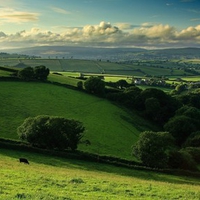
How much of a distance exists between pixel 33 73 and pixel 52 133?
6336cm

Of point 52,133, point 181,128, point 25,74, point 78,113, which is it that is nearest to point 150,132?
point 52,133

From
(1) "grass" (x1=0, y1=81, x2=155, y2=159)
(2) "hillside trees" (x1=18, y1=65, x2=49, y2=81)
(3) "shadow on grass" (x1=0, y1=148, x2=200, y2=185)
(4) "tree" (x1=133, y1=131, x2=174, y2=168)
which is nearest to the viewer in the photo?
(3) "shadow on grass" (x1=0, y1=148, x2=200, y2=185)

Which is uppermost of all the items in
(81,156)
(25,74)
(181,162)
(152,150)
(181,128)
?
(25,74)

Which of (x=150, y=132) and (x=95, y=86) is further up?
(x=95, y=86)

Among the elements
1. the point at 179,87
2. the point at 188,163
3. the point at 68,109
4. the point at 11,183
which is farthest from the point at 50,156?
the point at 179,87

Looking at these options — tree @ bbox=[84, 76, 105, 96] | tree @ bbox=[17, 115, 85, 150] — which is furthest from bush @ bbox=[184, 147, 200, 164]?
tree @ bbox=[84, 76, 105, 96]

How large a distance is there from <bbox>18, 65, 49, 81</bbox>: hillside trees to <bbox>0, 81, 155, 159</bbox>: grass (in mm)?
5357

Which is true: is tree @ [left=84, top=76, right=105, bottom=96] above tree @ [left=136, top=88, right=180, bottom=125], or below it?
above

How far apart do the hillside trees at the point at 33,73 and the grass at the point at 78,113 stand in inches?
211

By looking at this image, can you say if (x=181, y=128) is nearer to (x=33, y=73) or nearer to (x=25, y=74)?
(x=33, y=73)

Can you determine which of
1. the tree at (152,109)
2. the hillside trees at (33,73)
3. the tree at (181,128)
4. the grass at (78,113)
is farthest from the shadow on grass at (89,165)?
the hillside trees at (33,73)

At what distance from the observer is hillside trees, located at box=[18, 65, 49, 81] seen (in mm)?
118688

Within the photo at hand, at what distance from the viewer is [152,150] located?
60562 millimetres

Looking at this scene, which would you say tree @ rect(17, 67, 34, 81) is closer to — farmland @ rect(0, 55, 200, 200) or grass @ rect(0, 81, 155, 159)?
farmland @ rect(0, 55, 200, 200)
